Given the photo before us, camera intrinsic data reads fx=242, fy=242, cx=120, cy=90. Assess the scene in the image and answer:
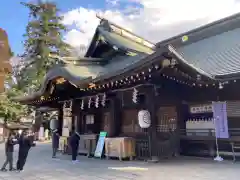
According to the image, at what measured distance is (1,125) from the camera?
2784 cm

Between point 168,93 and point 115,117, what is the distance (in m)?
2.90

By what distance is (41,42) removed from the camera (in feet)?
90.4

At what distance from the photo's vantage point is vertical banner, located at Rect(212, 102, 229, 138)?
9328 mm

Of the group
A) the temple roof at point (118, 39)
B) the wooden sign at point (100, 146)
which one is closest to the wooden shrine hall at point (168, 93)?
the wooden sign at point (100, 146)

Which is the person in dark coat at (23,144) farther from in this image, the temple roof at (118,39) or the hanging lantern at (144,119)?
the temple roof at (118,39)

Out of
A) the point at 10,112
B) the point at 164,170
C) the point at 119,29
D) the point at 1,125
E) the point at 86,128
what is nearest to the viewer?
the point at 164,170

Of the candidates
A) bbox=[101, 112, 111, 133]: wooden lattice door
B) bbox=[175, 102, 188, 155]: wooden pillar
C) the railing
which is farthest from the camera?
bbox=[101, 112, 111, 133]: wooden lattice door

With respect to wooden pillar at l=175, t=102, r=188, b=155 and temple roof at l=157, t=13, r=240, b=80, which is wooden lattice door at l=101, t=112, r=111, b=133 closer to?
wooden pillar at l=175, t=102, r=188, b=155

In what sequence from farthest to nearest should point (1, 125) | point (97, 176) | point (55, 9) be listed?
point (55, 9)
point (1, 125)
point (97, 176)

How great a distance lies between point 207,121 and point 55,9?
25.8 m

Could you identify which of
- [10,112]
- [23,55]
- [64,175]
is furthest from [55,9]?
[64,175]

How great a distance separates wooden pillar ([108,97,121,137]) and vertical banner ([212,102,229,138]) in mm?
4507

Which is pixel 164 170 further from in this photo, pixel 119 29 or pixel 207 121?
pixel 119 29

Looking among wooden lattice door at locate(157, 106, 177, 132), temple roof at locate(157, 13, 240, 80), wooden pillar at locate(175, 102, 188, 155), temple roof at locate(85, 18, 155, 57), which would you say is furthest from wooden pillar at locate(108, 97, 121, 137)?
temple roof at locate(85, 18, 155, 57)
